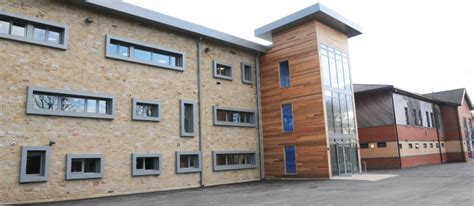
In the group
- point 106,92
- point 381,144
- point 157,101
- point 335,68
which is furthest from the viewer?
point 381,144

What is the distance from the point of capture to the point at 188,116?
17.1 meters

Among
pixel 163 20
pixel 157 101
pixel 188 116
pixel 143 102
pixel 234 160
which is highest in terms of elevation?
pixel 163 20

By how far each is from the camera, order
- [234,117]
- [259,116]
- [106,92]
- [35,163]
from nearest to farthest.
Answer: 1. [35,163]
2. [106,92]
3. [234,117]
4. [259,116]

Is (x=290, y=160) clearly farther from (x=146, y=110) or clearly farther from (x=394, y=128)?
(x=394, y=128)

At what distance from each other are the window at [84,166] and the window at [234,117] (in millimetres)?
6302

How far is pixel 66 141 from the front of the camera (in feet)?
41.3

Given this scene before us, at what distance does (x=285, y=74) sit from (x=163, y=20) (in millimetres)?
7802

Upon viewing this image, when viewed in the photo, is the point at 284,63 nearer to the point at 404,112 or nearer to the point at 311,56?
the point at 311,56

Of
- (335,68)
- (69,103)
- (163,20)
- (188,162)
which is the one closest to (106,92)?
(69,103)

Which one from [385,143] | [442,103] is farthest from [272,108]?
[442,103]

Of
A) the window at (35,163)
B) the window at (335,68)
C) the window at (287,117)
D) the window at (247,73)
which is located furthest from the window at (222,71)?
the window at (35,163)

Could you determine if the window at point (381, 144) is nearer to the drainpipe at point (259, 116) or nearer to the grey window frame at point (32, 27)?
the drainpipe at point (259, 116)

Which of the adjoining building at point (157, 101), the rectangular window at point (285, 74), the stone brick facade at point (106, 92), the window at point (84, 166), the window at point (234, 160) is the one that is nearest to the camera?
the stone brick facade at point (106, 92)

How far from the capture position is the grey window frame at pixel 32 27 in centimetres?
1184
